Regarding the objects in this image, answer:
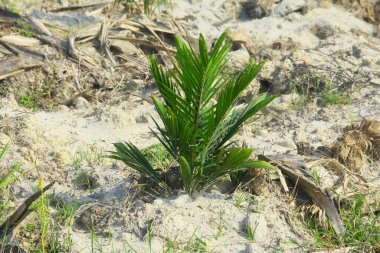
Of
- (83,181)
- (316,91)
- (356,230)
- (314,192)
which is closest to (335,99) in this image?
(316,91)

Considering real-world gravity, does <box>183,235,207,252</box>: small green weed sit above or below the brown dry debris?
above

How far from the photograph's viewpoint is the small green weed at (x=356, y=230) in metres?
3.45

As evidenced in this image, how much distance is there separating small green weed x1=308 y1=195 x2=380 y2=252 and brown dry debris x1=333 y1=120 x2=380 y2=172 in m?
0.50

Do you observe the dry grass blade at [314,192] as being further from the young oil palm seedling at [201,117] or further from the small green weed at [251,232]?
the small green weed at [251,232]

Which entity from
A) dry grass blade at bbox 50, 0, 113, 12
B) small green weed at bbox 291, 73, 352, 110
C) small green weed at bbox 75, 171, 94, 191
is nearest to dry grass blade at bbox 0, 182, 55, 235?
small green weed at bbox 75, 171, 94, 191

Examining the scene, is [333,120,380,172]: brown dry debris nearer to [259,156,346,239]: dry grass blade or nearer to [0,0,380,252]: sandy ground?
[0,0,380,252]: sandy ground

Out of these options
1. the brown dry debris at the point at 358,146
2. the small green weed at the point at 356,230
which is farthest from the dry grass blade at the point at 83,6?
the small green weed at the point at 356,230

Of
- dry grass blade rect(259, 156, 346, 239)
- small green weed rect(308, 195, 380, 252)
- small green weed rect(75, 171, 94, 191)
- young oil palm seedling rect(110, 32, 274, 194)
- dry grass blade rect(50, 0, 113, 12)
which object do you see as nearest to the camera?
young oil palm seedling rect(110, 32, 274, 194)

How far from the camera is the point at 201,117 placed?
350 cm

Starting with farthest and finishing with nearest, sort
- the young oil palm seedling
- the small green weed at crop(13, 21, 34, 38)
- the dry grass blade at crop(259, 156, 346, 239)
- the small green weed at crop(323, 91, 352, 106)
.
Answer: the small green weed at crop(13, 21, 34, 38), the small green weed at crop(323, 91, 352, 106), the dry grass blade at crop(259, 156, 346, 239), the young oil palm seedling

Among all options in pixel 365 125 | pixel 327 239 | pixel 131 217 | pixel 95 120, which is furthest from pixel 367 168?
pixel 95 120

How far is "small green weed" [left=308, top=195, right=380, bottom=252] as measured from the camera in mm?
3449

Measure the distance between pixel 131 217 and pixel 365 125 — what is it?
186 centimetres

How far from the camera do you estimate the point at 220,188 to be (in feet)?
12.6
